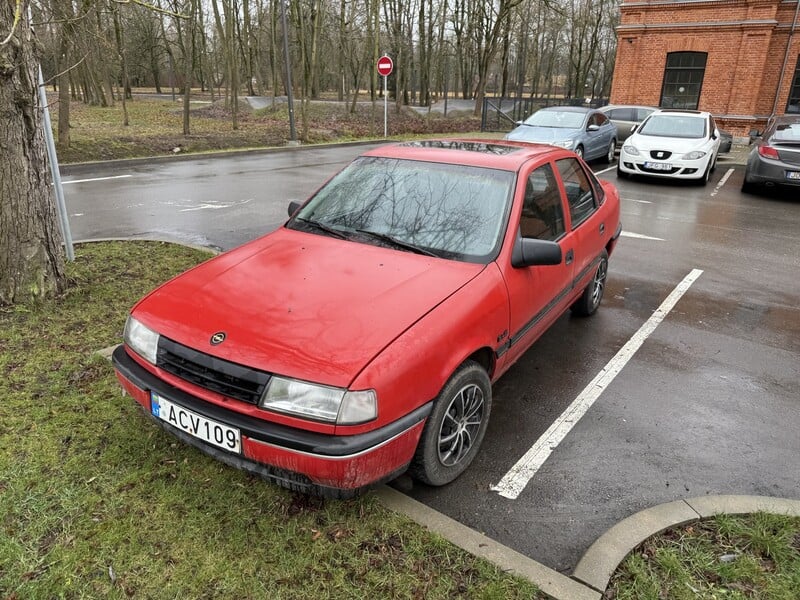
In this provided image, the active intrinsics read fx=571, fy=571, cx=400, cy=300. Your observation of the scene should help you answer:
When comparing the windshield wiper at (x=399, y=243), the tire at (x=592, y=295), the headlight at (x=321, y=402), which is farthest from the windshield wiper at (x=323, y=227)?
the tire at (x=592, y=295)

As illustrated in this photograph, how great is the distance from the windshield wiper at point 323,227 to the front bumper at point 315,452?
1434 millimetres

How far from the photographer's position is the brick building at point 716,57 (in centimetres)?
2009

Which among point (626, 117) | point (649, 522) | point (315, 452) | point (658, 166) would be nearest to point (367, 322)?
point (315, 452)

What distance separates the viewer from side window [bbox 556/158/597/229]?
4442mm

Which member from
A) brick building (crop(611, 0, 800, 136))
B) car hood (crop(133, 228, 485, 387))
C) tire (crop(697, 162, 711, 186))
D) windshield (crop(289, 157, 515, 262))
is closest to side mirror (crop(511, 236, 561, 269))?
windshield (crop(289, 157, 515, 262))

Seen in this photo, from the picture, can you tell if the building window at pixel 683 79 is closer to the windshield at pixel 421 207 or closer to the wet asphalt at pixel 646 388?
the wet asphalt at pixel 646 388

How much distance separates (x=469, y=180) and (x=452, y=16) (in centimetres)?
3911

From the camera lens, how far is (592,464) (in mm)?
3277

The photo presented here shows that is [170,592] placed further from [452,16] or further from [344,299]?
[452,16]

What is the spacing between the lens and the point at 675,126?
13.4 meters

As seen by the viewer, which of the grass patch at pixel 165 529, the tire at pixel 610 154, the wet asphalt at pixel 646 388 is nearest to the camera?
the grass patch at pixel 165 529

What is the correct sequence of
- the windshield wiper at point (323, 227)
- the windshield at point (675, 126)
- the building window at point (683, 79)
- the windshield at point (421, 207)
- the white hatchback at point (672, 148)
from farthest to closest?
the building window at point (683, 79), the windshield at point (675, 126), the white hatchback at point (672, 148), the windshield wiper at point (323, 227), the windshield at point (421, 207)

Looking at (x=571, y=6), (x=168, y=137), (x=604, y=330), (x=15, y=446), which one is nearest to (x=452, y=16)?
(x=571, y=6)

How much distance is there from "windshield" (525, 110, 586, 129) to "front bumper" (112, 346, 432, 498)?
44.6 ft
